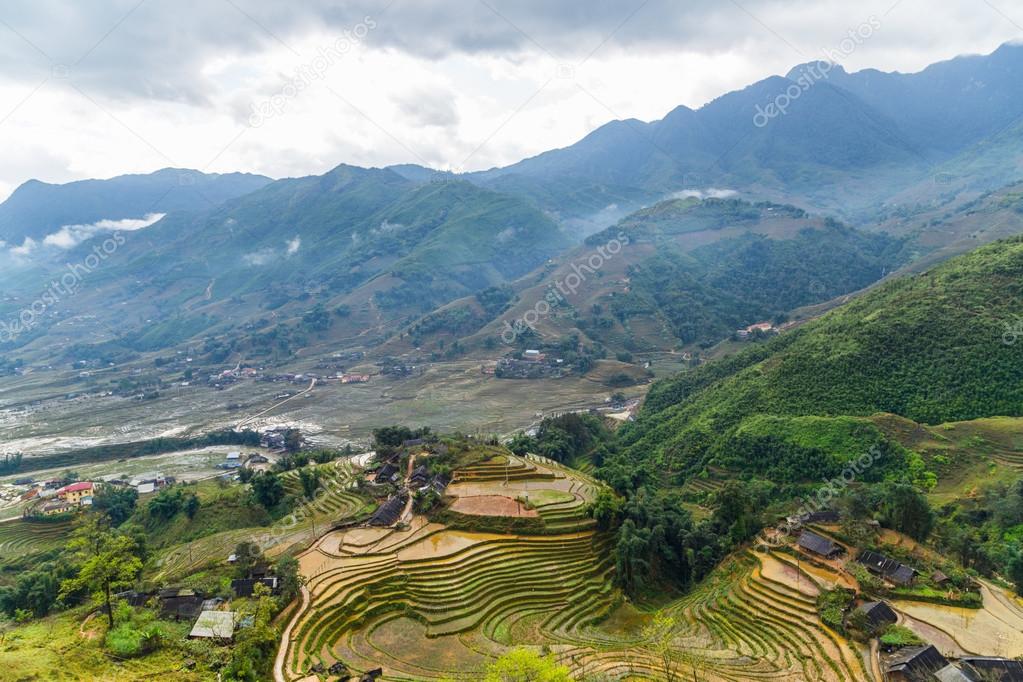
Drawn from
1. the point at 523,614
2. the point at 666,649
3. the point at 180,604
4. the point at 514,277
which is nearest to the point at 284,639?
A: the point at 180,604

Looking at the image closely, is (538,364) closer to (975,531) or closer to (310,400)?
(310,400)

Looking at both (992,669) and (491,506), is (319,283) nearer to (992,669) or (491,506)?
(491,506)

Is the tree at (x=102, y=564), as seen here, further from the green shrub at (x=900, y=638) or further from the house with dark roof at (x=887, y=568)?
the house with dark roof at (x=887, y=568)

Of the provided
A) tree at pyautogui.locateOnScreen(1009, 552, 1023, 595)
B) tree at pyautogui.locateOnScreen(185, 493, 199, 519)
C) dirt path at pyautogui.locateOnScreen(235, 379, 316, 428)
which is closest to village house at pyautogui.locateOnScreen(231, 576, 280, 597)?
tree at pyautogui.locateOnScreen(185, 493, 199, 519)

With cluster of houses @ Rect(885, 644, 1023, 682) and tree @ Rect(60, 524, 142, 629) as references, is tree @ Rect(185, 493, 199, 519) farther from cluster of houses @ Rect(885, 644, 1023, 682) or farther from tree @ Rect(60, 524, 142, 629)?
cluster of houses @ Rect(885, 644, 1023, 682)

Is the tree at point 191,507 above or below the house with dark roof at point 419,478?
below

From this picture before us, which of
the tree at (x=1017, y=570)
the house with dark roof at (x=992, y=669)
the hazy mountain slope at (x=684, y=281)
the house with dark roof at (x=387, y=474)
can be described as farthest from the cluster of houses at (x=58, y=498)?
the hazy mountain slope at (x=684, y=281)
